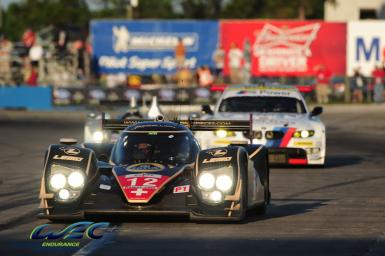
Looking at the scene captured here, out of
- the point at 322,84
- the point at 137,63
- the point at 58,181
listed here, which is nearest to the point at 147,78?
the point at 137,63

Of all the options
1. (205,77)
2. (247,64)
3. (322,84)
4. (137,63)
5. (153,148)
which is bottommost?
(322,84)

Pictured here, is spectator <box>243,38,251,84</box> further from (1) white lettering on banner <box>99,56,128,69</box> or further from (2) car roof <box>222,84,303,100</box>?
(2) car roof <box>222,84,303,100</box>

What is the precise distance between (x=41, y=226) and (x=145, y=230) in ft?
3.69

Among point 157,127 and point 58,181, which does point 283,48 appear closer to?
point 157,127

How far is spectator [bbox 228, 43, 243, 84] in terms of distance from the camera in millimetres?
46031

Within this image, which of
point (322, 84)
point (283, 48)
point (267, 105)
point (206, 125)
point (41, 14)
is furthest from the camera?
point (41, 14)

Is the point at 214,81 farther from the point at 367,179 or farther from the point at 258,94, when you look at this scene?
the point at 367,179

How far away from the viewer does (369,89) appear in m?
46.1

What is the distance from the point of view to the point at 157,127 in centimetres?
1339

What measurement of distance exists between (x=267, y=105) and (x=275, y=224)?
9035mm

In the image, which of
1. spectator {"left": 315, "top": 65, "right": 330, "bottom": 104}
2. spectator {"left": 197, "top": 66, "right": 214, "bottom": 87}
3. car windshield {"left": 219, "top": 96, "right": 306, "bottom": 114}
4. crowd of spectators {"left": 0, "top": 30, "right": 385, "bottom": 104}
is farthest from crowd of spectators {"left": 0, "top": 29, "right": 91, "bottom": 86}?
car windshield {"left": 219, "top": 96, "right": 306, "bottom": 114}

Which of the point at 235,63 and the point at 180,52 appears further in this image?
the point at 235,63

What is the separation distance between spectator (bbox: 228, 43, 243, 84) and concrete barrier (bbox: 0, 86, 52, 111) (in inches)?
305

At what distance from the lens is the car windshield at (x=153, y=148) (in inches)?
510
